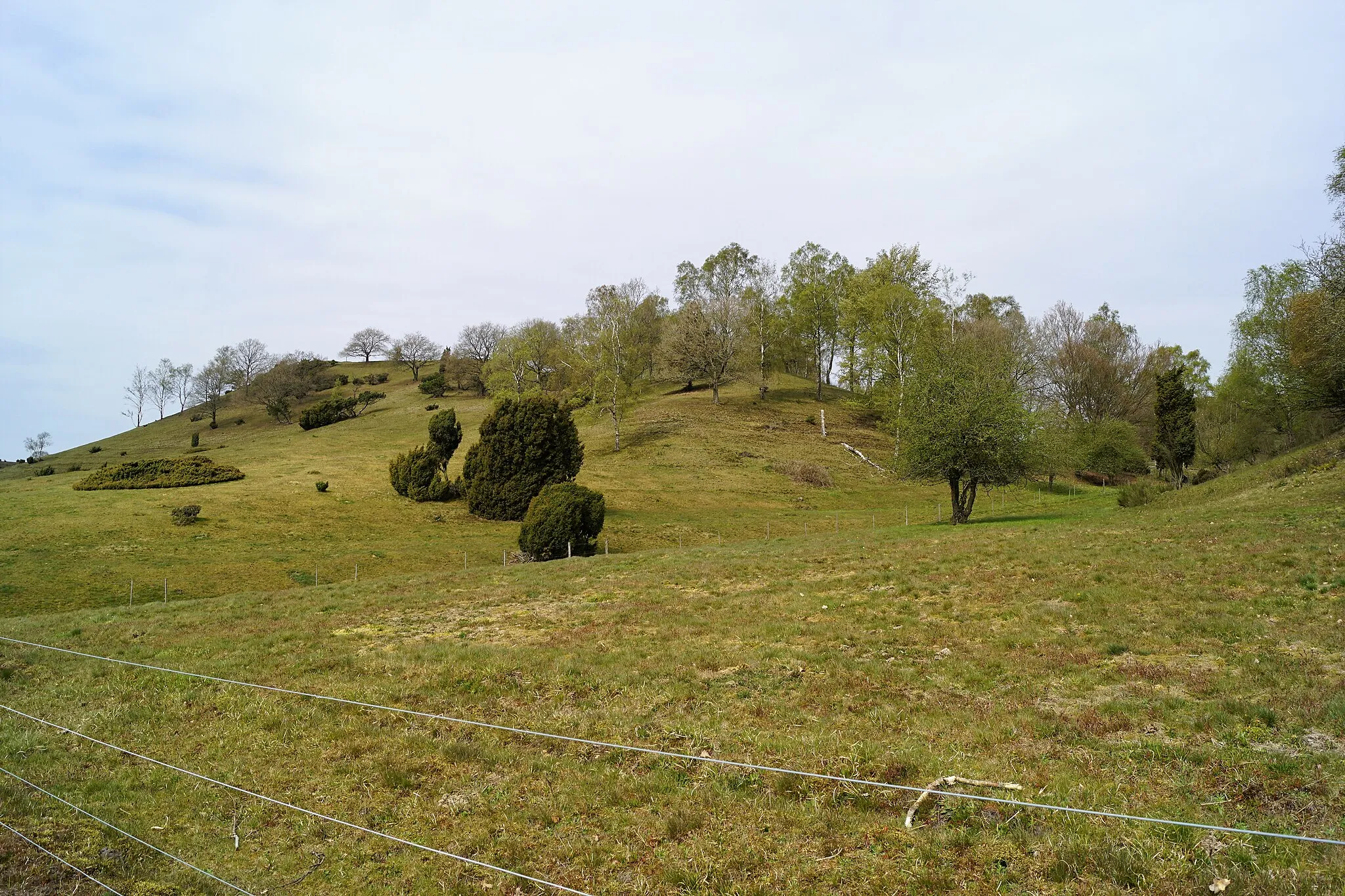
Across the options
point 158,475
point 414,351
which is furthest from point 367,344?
point 158,475

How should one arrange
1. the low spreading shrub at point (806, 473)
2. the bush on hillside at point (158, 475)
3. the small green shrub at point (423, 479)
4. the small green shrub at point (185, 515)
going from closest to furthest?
1. the small green shrub at point (185, 515)
2. the bush on hillside at point (158, 475)
3. the small green shrub at point (423, 479)
4. the low spreading shrub at point (806, 473)

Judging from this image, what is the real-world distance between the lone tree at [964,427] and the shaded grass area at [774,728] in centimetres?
1779

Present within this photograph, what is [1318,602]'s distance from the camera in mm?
12422

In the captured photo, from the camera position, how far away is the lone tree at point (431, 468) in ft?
158

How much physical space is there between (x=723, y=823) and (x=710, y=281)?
97.6 meters

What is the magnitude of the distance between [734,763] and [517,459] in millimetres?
39804

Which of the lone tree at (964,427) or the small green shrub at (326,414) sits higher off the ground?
the small green shrub at (326,414)

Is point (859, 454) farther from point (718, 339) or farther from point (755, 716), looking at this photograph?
point (755, 716)

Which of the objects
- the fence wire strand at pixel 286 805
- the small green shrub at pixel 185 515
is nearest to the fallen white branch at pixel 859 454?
the small green shrub at pixel 185 515

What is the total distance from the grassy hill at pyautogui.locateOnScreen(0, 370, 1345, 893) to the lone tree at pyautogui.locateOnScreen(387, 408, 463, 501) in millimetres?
22803

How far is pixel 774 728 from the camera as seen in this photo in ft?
29.8

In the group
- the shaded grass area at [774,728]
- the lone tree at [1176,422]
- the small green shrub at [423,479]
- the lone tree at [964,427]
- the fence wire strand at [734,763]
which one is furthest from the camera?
the lone tree at [1176,422]

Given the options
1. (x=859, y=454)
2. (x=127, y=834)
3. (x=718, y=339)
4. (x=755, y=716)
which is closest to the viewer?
(x=127, y=834)

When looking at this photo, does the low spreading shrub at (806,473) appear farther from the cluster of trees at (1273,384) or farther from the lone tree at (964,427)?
the cluster of trees at (1273,384)
